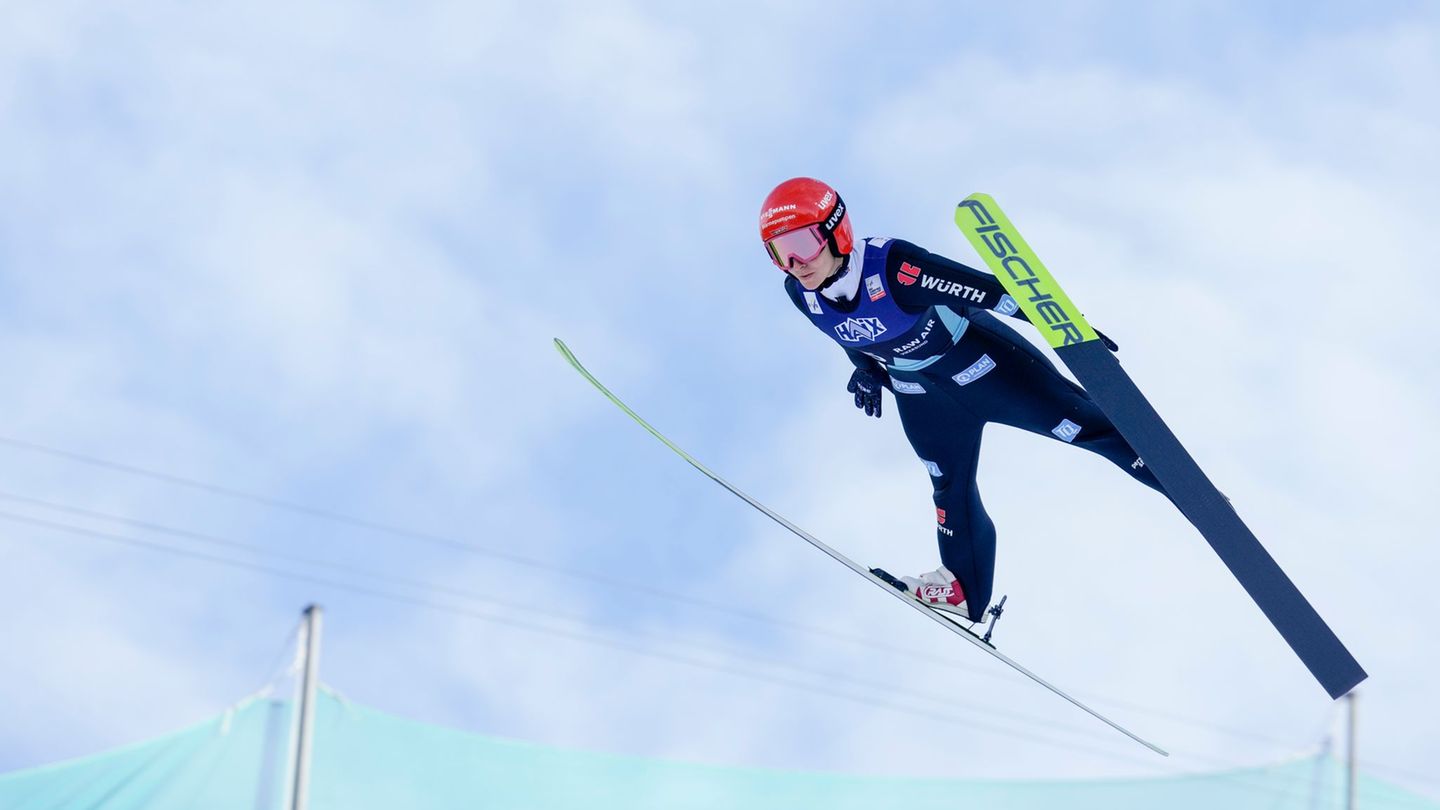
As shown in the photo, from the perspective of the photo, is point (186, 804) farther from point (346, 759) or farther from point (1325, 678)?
point (1325, 678)

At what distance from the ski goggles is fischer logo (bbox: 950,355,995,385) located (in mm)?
766

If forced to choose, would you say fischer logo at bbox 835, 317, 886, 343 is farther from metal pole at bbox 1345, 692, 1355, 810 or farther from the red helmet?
metal pole at bbox 1345, 692, 1355, 810

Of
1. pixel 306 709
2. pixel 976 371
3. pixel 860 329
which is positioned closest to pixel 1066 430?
pixel 976 371

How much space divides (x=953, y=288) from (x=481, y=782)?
2.74m

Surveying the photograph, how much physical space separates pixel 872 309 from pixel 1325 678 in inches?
88.3

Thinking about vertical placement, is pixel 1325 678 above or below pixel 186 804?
above

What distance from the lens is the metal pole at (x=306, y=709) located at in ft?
16.5

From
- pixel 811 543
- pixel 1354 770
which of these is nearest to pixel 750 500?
pixel 811 543

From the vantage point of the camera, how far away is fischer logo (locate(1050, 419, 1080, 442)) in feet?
21.7

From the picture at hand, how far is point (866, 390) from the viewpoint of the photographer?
690 cm

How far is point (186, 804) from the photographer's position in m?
6.35

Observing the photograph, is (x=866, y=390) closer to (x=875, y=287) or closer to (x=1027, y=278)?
(x=875, y=287)

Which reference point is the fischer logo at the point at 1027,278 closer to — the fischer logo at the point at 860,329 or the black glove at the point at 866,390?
the fischer logo at the point at 860,329

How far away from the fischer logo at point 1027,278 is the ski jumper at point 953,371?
0.08 m
